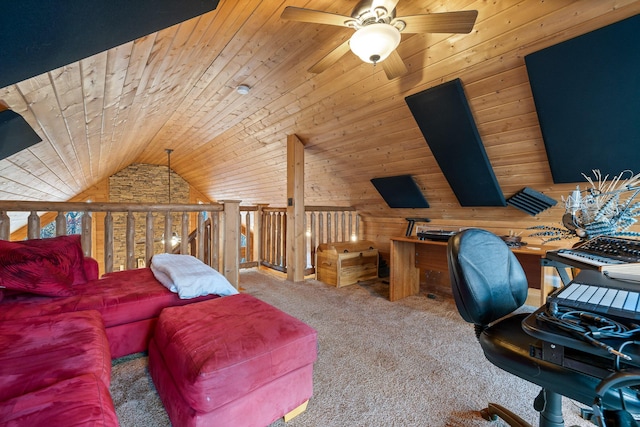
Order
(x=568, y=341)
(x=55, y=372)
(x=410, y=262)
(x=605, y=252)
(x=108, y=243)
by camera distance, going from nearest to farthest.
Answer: (x=568, y=341) → (x=55, y=372) → (x=605, y=252) → (x=108, y=243) → (x=410, y=262)

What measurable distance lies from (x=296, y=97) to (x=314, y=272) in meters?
2.44

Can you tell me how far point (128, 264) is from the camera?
2.63 meters

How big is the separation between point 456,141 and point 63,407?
291 centimetres

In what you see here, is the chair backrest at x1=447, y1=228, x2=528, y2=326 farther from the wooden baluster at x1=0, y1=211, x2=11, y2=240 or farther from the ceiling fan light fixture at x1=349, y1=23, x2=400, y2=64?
the wooden baluster at x1=0, y1=211, x2=11, y2=240

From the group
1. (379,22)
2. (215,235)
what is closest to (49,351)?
(215,235)

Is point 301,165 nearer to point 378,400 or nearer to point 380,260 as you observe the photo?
point 380,260

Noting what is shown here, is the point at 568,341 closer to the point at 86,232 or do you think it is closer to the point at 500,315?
the point at 500,315

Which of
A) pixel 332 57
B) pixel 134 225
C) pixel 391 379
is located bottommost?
pixel 391 379

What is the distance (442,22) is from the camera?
4.84 feet

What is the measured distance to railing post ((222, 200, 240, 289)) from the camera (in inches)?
116

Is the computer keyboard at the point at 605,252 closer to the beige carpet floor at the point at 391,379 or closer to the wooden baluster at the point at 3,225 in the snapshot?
the beige carpet floor at the point at 391,379

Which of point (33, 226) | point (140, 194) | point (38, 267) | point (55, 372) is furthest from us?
point (140, 194)

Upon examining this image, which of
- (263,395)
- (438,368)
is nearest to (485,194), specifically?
(438,368)

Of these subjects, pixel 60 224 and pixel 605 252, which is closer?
pixel 605 252
